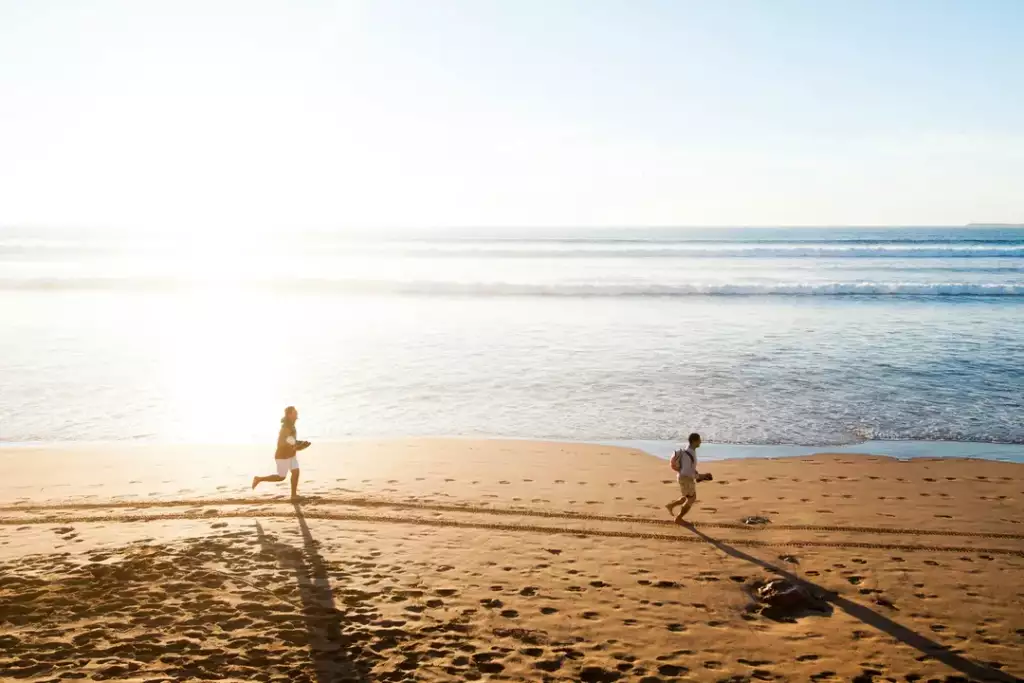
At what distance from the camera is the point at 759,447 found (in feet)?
45.4

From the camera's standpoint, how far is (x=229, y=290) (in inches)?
1714

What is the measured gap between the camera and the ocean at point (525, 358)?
1537cm

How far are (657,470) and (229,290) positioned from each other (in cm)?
3680

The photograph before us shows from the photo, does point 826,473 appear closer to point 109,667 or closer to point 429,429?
point 429,429

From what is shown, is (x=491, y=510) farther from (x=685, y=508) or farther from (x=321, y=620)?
(x=321, y=620)

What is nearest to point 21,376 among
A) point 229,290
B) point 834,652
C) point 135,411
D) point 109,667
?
point 135,411

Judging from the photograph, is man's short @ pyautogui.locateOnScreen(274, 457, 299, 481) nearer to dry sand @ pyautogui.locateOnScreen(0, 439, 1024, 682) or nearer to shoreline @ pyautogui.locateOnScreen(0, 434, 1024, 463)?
dry sand @ pyautogui.locateOnScreen(0, 439, 1024, 682)

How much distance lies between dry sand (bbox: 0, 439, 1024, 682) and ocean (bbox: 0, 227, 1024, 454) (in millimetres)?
2705

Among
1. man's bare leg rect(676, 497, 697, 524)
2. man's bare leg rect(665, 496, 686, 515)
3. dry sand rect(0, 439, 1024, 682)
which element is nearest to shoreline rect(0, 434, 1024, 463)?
dry sand rect(0, 439, 1024, 682)

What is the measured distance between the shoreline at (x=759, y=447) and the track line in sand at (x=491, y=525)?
3821mm

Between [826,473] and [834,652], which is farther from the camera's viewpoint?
[826,473]

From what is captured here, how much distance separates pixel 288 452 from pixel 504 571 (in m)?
3.88

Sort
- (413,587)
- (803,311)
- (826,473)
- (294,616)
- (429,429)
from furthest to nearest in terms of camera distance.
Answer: (803,311), (429,429), (826,473), (413,587), (294,616)

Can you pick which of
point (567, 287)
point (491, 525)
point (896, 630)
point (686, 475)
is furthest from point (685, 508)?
point (567, 287)
